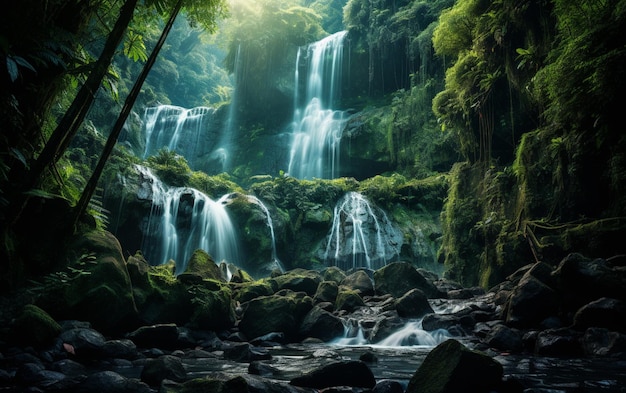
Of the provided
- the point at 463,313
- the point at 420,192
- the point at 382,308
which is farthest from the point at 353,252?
the point at 463,313

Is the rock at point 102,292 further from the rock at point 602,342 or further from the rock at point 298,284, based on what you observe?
the rock at point 602,342

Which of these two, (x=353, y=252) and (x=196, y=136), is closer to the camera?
(x=353, y=252)

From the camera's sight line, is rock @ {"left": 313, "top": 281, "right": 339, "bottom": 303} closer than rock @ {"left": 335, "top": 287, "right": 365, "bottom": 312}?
No

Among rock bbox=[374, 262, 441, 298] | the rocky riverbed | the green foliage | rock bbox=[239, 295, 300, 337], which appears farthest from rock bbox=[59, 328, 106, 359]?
A: the green foliage

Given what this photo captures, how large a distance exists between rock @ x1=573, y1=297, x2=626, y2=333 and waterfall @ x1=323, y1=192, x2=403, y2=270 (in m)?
12.6

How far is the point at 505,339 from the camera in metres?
5.94

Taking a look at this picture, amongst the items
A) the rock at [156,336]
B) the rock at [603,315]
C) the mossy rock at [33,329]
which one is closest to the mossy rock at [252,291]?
the rock at [156,336]

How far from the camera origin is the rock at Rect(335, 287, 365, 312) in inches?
371

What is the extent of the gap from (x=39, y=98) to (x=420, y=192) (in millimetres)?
18776

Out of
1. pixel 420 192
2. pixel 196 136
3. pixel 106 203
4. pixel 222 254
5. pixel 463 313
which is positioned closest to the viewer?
pixel 463 313

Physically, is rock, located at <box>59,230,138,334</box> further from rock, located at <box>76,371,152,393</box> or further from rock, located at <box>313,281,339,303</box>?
rock, located at <box>313,281,339,303</box>

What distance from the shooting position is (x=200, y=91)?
45781 mm

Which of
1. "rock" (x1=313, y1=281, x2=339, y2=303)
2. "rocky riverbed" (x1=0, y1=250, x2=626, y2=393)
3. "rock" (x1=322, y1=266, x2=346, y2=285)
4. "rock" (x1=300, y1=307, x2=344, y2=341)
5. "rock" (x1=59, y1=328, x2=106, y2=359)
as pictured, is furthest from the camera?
"rock" (x1=322, y1=266, x2=346, y2=285)

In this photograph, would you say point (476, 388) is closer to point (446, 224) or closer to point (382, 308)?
point (382, 308)
